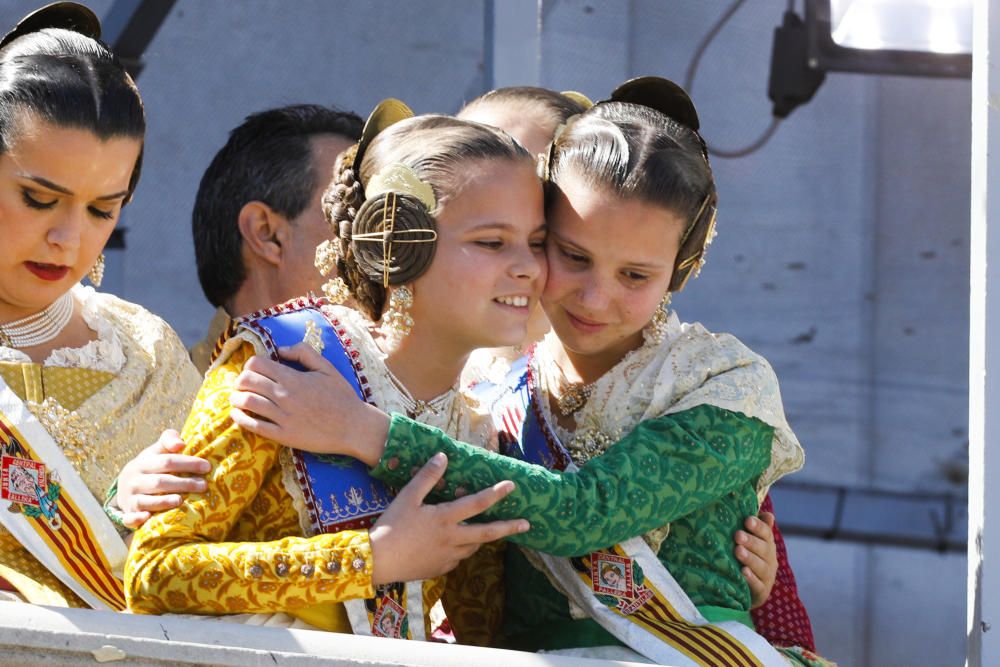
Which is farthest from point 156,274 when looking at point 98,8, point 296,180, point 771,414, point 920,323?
point 771,414

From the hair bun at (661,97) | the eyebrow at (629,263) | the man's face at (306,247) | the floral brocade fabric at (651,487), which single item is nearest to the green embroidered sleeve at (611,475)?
the floral brocade fabric at (651,487)

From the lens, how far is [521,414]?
2.48m

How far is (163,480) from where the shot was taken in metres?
2.05

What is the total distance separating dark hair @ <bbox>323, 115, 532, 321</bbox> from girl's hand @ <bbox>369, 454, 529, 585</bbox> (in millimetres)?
315

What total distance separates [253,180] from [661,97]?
104 centimetres

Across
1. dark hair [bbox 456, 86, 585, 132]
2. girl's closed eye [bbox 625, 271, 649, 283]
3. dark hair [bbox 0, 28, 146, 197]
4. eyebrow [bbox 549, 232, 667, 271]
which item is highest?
dark hair [bbox 456, 86, 585, 132]

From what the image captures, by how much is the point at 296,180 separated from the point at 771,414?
1222 millimetres

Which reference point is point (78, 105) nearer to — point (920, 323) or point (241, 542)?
point (241, 542)

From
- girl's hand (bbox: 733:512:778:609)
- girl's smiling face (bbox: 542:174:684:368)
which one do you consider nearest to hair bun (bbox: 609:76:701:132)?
girl's smiling face (bbox: 542:174:684:368)

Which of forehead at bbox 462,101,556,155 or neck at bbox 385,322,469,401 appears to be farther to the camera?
forehead at bbox 462,101,556,155

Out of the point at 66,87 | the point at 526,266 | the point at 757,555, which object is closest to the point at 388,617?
the point at 526,266

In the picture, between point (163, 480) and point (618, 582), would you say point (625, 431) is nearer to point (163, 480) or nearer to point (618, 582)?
point (618, 582)

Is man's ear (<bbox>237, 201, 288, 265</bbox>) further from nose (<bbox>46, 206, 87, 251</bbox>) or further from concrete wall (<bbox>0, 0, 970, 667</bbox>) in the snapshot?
concrete wall (<bbox>0, 0, 970, 667</bbox>)

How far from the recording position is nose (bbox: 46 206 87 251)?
7.59 feet
